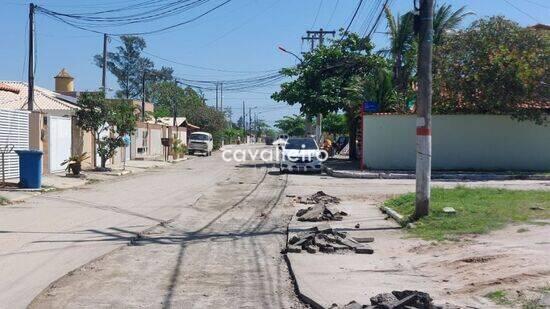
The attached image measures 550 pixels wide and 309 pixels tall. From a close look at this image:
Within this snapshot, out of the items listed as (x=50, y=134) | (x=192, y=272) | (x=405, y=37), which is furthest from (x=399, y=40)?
(x=192, y=272)

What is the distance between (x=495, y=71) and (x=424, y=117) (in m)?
13.7

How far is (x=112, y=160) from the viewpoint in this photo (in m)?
35.2

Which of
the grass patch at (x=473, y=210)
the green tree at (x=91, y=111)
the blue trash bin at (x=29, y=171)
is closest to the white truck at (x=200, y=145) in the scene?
the green tree at (x=91, y=111)

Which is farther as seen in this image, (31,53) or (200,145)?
(200,145)

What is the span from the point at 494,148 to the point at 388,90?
6.28 m

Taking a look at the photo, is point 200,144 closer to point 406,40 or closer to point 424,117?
point 406,40

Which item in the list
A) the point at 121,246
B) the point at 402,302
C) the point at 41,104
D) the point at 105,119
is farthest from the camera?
the point at 41,104

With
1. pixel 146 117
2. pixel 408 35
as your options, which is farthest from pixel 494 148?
pixel 146 117

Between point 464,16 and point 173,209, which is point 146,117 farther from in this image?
point 173,209

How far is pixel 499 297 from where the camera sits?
6.38 m

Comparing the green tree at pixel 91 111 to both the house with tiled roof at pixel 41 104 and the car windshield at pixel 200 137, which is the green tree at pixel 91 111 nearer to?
the house with tiled roof at pixel 41 104

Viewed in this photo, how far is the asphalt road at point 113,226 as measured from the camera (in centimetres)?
816

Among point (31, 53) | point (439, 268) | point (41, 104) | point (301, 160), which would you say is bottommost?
point (439, 268)

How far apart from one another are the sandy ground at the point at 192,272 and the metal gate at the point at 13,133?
9.72m
